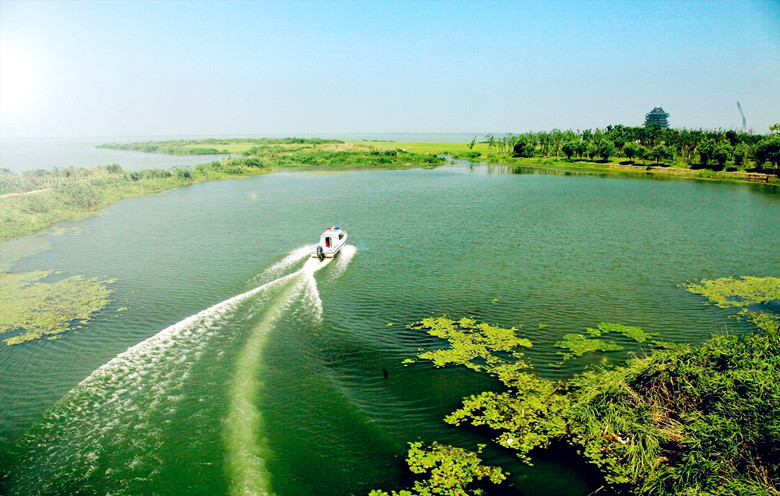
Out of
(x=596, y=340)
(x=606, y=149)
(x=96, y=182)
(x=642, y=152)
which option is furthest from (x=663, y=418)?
(x=606, y=149)

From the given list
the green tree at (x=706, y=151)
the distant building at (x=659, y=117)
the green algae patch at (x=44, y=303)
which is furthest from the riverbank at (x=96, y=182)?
the distant building at (x=659, y=117)

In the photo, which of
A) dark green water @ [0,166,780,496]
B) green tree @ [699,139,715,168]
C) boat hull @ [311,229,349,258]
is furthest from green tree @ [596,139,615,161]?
boat hull @ [311,229,349,258]

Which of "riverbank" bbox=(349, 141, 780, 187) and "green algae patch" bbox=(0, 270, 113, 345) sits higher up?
"riverbank" bbox=(349, 141, 780, 187)

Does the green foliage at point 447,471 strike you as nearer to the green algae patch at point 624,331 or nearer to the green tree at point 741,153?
the green algae patch at point 624,331

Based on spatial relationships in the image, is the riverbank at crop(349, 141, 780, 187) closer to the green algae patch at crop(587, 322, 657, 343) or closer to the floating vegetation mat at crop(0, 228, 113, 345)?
the green algae patch at crop(587, 322, 657, 343)

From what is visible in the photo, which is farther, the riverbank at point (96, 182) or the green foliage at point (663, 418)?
the riverbank at point (96, 182)

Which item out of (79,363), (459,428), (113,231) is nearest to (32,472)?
(79,363)
